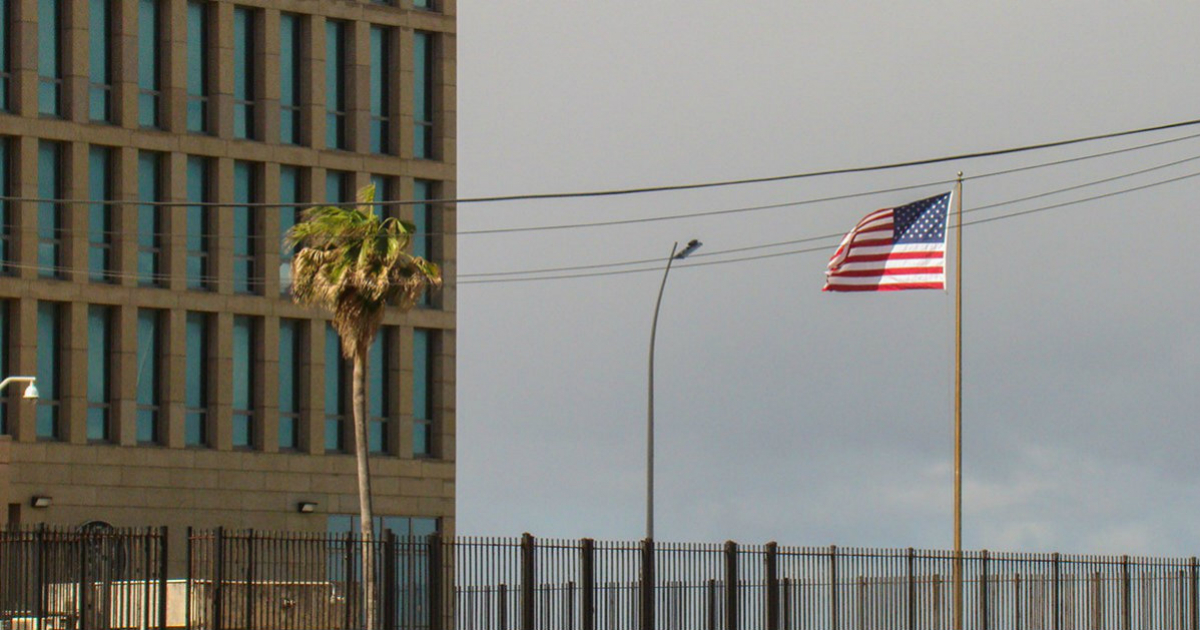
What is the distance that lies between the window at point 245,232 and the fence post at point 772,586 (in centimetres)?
2852

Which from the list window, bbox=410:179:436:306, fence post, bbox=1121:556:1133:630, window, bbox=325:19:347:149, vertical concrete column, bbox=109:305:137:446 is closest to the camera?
fence post, bbox=1121:556:1133:630

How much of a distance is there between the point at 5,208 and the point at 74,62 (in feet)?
13.2

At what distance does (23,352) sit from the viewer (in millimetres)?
54500

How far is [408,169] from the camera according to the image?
61.2m

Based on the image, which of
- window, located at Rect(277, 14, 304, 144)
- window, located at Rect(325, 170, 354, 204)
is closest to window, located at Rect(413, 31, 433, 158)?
window, located at Rect(325, 170, 354, 204)

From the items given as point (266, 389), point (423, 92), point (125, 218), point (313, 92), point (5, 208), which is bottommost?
point (266, 389)

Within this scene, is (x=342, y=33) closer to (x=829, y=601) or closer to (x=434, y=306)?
(x=434, y=306)

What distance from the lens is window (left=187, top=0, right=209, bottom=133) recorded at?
57.7 meters

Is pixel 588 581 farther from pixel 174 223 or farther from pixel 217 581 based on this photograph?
pixel 174 223

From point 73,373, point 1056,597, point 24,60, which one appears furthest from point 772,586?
point 24,60

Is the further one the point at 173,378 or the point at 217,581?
the point at 173,378

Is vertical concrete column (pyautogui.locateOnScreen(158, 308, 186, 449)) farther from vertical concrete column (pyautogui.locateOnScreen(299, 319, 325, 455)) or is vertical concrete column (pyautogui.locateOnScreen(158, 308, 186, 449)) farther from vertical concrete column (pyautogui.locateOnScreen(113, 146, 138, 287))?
vertical concrete column (pyautogui.locateOnScreen(299, 319, 325, 455))

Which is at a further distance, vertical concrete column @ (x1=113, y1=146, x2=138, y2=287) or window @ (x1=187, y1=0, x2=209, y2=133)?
window @ (x1=187, y1=0, x2=209, y2=133)

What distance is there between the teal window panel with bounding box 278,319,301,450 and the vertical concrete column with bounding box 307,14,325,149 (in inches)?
197
